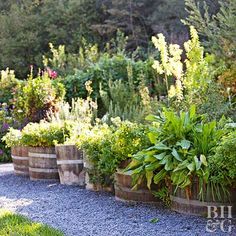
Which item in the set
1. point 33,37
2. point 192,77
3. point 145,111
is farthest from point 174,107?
point 33,37

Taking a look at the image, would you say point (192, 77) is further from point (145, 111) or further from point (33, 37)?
point (33, 37)

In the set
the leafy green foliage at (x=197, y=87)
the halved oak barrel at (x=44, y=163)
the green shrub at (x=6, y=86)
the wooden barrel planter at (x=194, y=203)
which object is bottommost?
the wooden barrel planter at (x=194, y=203)

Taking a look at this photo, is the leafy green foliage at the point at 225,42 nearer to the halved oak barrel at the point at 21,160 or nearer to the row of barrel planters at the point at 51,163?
the row of barrel planters at the point at 51,163

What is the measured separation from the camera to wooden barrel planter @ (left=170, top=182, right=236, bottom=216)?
369 cm

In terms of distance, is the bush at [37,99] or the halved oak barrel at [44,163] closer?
the halved oak barrel at [44,163]

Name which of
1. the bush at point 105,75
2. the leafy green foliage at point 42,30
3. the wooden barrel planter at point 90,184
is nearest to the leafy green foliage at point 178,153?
the wooden barrel planter at point 90,184

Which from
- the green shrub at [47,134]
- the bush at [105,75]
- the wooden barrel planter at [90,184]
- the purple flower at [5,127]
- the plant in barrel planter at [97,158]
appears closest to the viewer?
the plant in barrel planter at [97,158]

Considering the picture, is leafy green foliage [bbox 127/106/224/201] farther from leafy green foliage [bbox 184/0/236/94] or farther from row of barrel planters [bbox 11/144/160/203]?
leafy green foliage [bbox 184/0/236/94]

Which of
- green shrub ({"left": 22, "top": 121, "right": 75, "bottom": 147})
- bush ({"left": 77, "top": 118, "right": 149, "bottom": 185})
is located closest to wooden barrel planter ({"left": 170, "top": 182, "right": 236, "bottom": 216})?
bush ({"left": 77, "top": 118, "right": 149, "bottom": 185})

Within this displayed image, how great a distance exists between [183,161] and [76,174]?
1876mm

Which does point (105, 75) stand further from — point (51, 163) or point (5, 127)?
point (51, 163)

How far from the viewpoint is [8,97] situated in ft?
Result: 35.6

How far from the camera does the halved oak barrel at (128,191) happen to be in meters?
4.22

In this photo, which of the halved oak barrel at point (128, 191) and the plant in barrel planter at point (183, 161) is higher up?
the plant in barrel planter at point (183, 161)
